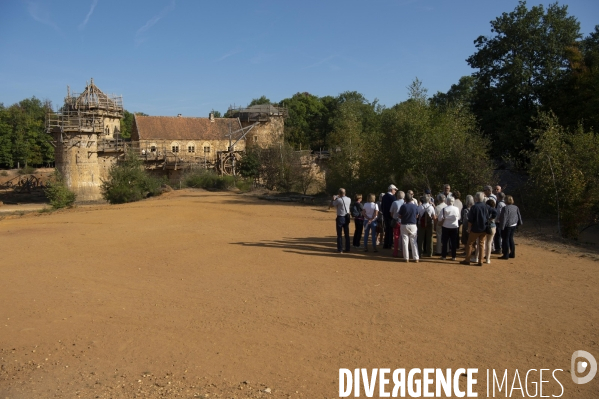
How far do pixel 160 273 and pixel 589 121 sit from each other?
25008 millimetres

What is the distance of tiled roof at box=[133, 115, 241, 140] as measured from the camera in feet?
168

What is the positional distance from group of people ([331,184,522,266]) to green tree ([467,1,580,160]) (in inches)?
669

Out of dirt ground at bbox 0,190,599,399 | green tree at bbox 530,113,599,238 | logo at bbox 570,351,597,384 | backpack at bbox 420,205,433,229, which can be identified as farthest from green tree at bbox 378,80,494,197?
logo at bbox 570,351,597,384

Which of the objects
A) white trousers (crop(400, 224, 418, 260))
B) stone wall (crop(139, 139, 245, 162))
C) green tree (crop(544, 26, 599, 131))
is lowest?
white trousers (crop(400, 224, 418, 260))

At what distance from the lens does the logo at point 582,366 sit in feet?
18.9

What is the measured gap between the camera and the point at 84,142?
140 feet

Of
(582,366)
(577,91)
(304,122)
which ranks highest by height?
(304,122)

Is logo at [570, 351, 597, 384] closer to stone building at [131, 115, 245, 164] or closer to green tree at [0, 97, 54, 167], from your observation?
stone building at [131, 115, 245, 164]

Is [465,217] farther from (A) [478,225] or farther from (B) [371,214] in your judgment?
(B) [371,214]

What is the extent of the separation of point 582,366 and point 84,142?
1731 inches

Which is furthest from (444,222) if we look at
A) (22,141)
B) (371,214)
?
(22,141)

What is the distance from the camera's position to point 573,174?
15.9 m

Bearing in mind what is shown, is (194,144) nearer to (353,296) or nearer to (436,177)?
(436,177)

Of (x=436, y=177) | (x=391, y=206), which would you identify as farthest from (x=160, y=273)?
(x=436, y=177)
